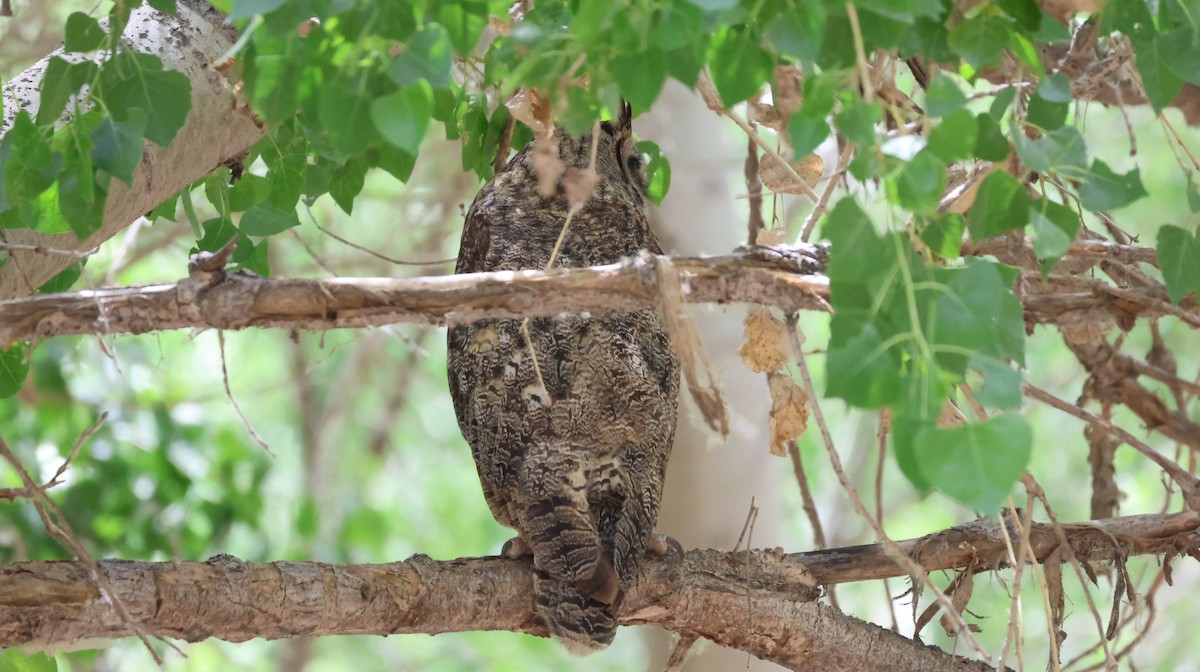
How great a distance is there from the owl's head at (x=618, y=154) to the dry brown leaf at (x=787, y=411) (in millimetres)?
1042

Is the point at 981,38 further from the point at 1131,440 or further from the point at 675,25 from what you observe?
the point at 1131,440

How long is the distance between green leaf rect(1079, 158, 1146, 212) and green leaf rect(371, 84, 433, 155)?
76 cm

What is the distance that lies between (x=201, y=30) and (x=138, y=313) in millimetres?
1087

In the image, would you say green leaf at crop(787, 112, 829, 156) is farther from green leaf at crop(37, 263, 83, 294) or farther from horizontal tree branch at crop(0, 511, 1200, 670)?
green leaf at crop(37, 263, 83, 294)

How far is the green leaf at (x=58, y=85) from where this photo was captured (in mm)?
1652

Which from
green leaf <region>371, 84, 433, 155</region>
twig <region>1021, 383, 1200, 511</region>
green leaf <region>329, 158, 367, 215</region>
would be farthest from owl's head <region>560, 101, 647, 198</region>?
green leaf <region>371, 84, 433, 155</region>

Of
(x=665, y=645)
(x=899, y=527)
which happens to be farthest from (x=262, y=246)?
(x=899, y=527)

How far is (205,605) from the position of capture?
202cm

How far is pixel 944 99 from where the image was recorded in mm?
1185

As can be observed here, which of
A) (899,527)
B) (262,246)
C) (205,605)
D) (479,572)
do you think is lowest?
(205,605)

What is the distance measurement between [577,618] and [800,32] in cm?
128

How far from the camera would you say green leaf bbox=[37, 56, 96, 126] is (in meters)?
1.65

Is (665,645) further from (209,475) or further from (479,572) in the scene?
(209,475)

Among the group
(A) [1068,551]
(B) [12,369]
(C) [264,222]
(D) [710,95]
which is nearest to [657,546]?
(A) [1068,551]
